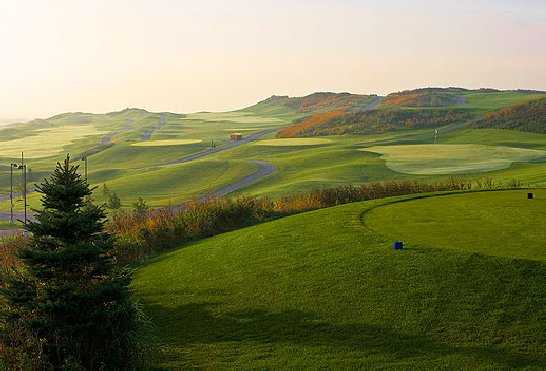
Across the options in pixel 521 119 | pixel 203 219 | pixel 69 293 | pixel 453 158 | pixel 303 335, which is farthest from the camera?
pixel 521 119

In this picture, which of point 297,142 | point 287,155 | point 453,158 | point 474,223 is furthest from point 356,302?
point 297,142

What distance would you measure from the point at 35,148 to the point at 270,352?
115 metres

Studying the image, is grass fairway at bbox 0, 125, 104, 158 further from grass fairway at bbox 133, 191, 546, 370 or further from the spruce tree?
the spruce tree

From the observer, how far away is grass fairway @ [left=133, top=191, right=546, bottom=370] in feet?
38.2

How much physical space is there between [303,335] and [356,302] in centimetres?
191

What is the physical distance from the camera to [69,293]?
10945 millimetres

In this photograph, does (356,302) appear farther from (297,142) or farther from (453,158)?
(297,142)

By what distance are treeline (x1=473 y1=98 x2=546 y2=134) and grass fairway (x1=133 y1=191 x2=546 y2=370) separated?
71.6 metres

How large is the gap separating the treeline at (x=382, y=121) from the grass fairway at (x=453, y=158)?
99.6ft

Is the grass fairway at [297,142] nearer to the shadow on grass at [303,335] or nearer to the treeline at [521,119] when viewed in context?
the treeline at [521,119]

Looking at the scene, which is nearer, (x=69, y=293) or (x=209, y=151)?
(x=69, y=293)

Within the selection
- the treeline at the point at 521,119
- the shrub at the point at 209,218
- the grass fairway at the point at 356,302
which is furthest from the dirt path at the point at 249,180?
the treeline at the point at 521,119

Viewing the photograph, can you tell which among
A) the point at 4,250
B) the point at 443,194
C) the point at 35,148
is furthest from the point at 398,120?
the point at 4,250

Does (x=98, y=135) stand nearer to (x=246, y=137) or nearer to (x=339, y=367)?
(x=246, y=137)
